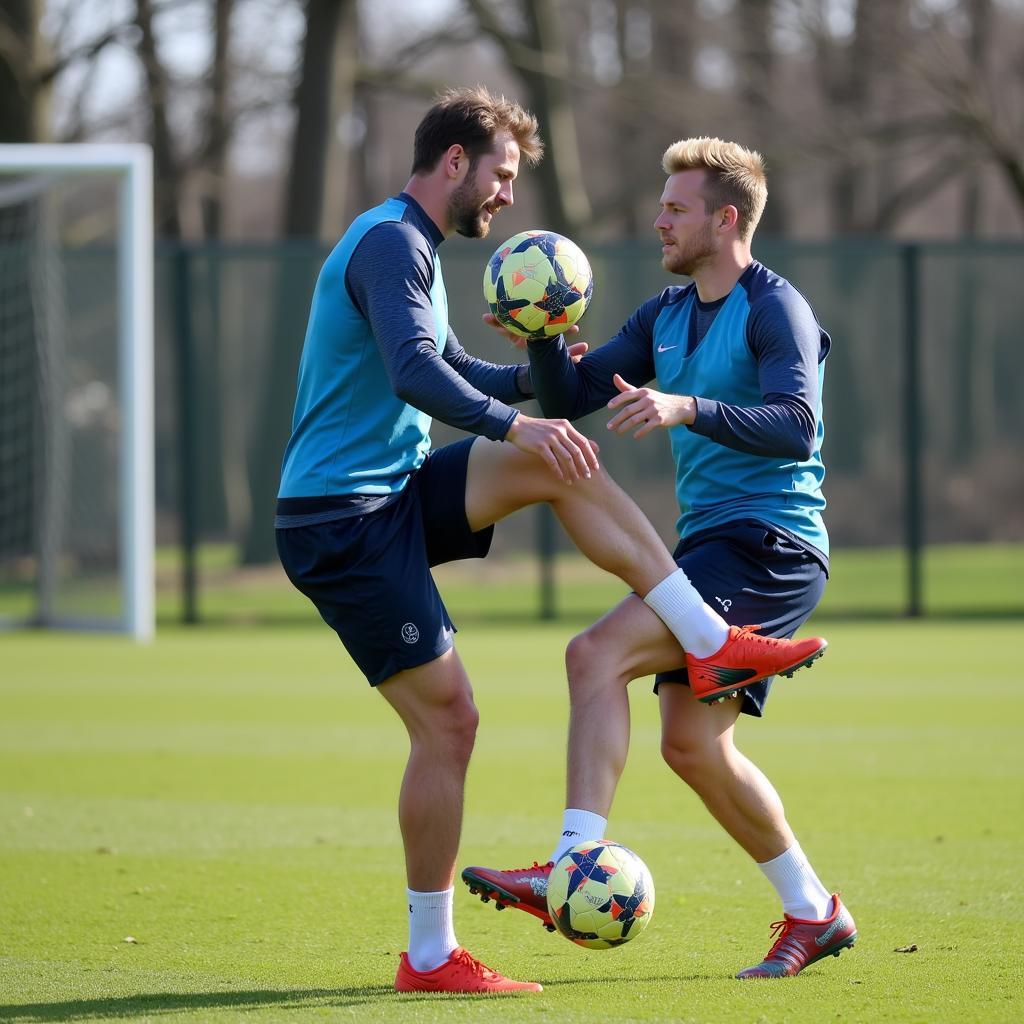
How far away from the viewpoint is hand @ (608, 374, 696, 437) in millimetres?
4270

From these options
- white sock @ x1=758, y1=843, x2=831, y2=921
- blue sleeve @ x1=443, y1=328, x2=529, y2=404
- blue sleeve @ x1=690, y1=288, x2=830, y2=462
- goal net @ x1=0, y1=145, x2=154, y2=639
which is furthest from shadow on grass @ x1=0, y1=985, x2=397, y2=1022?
goal net @ x1=0, y1=145, x2=154, y2=639

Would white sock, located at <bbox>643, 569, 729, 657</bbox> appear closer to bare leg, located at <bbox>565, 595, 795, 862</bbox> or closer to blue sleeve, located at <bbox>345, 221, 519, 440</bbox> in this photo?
bare leg, located at <bbox>565, 595, 795, 862</bbox>

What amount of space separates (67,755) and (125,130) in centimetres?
2300

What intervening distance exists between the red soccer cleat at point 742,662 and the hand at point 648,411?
0.61m

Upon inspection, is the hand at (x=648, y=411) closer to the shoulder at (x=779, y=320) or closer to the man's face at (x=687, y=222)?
the shoulder at (x=779, y=320)

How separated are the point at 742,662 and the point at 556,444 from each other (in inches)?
30.9

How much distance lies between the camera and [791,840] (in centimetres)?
486

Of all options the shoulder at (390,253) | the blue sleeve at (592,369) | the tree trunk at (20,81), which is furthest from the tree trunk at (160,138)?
the shoulder at (390,253)

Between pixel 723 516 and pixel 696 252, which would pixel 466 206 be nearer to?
pixel 696 252

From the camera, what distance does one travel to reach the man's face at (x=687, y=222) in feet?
16.1

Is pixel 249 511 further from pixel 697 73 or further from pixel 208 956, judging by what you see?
pixel 697 73

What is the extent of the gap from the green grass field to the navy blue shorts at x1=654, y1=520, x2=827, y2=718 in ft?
2.97

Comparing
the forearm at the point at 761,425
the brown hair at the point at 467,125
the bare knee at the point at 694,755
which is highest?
the brown hair at the point at 467,125

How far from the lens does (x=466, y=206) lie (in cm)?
484
